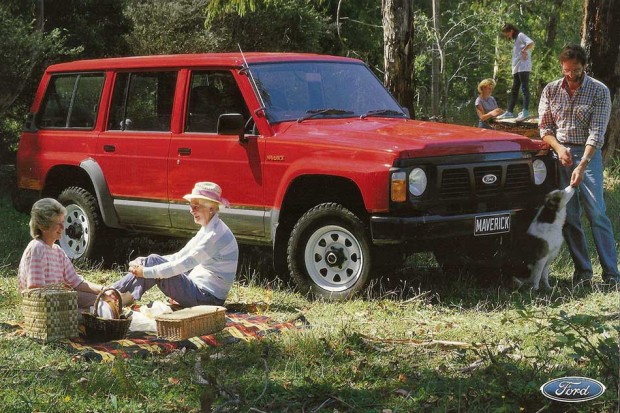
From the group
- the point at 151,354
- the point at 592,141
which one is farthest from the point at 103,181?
the point at 592,141

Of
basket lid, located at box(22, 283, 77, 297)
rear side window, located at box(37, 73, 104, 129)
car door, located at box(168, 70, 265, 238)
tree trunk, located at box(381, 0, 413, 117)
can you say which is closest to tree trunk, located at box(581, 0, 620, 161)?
tree trunk, located at box(381, 0, 413, 117)

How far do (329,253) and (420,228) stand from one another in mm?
836

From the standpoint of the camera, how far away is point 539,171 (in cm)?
853

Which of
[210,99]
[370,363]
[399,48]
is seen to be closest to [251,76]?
[210,99]

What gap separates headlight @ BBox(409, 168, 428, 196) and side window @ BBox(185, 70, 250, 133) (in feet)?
5.74

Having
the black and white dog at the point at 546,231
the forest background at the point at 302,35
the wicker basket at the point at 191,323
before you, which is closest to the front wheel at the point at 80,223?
the forest background at the point at 302,35

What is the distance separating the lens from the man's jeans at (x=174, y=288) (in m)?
7.46

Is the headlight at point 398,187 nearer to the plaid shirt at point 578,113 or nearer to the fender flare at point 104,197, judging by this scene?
the plaid shirt at point 578,113

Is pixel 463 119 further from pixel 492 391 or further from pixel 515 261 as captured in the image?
pixel 492 391

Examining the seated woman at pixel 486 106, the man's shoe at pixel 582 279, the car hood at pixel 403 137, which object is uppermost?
the car hood at pixel 403 137

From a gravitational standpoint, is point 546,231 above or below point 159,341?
above

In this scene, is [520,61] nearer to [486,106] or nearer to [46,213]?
[486,106]

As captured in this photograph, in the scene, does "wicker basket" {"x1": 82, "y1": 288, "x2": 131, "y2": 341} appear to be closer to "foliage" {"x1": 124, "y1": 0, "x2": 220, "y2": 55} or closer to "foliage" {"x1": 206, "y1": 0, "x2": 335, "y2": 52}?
"foliage" {"x1": 124, "y1": 0, "x2": 220, "y2": 55}

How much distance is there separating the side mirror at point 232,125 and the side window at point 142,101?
3.05 ft
